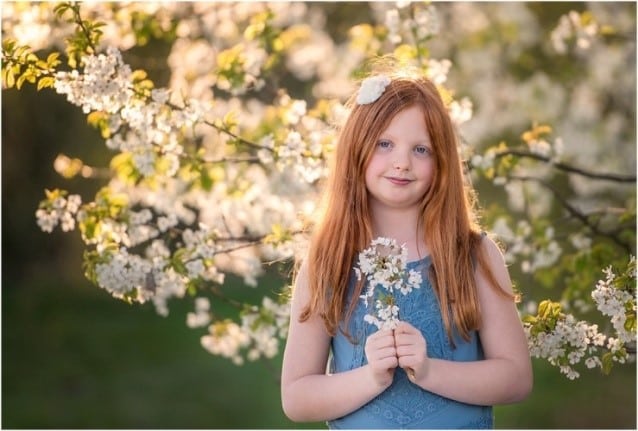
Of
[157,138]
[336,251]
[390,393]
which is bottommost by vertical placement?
[390,393]

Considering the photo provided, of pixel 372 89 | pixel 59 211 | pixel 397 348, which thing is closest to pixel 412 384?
pixel 397 348

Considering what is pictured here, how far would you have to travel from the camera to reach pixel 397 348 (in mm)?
2381

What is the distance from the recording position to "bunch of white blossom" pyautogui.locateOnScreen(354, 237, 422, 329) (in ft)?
7.84

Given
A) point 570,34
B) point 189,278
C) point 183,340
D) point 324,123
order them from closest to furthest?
point 189,278
point 324,123
point 570,34
point 183,340

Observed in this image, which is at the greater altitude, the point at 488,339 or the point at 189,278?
the point at 189,278

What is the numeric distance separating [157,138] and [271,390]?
224 inches

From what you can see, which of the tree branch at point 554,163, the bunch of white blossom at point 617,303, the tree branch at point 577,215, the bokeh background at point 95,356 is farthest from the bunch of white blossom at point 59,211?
the bunch of white blossom at point 617,303

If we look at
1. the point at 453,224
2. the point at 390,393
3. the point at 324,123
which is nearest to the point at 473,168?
the point at 324,123

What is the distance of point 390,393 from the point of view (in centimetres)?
252

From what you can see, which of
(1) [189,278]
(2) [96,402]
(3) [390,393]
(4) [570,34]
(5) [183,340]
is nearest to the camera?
(3) [390,393]

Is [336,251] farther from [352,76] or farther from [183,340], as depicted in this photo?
[183,340]

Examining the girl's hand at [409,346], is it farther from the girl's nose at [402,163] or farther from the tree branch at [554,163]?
the tree branch at [554,163]

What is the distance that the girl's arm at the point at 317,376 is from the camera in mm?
2432

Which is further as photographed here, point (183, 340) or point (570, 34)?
point (183, 340)
